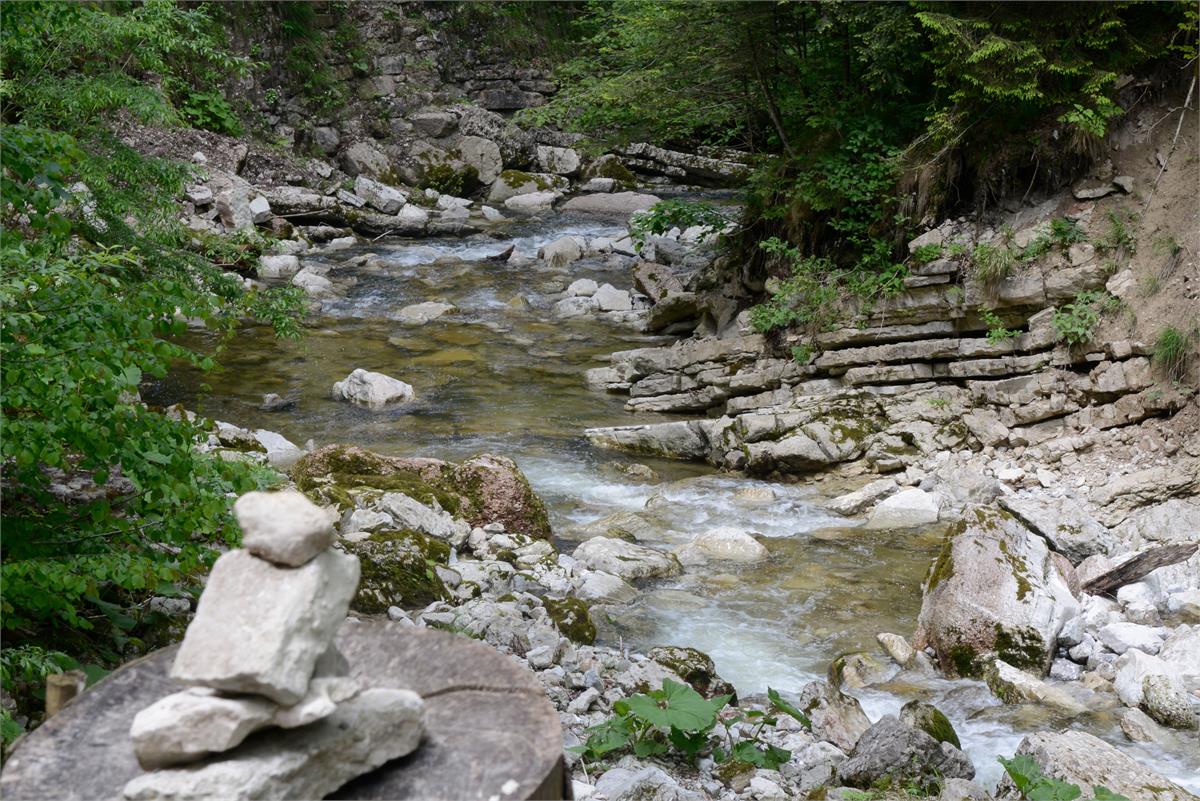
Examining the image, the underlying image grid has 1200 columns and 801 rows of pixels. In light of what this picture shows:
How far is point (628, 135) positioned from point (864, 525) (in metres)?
8.45

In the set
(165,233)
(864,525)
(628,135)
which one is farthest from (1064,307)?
(165,233)

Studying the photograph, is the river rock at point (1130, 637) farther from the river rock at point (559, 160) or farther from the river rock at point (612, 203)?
the river rock at point (559, 160)

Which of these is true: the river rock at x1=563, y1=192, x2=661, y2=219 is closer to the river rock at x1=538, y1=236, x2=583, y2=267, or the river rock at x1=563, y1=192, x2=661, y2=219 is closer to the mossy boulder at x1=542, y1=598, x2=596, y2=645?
the river rock at x1=538, y1=236, x2=583, y2=267

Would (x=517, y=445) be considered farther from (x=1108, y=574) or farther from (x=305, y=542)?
(x=305, y=542)

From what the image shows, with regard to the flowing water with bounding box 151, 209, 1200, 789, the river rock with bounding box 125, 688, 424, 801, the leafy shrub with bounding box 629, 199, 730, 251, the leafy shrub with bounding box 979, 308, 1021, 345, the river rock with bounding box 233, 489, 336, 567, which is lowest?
the flowing water with bounding box 151, 209, 1200, 789

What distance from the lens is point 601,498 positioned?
11.1 metres

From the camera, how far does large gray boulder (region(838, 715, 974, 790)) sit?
18.0 ft

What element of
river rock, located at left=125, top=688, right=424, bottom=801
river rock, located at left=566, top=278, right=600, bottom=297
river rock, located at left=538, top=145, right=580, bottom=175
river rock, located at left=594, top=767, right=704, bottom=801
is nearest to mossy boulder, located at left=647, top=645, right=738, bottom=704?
river rock, located at left=594, top=767, right=704, bottom=801

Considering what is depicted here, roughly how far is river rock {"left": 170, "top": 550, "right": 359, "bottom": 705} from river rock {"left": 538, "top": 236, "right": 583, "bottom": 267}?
19160mm

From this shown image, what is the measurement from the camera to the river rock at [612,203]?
83.8 feet

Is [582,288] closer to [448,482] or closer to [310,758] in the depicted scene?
[448,482]

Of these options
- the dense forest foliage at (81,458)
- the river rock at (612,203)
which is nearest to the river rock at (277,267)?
the river rock at (612,203)

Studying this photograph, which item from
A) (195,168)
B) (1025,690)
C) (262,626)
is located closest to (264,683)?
(262,626)

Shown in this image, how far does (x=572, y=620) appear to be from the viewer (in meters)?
7.49
